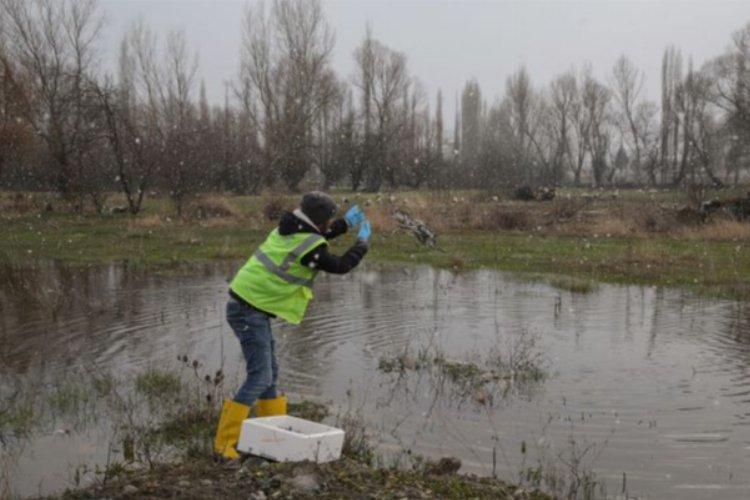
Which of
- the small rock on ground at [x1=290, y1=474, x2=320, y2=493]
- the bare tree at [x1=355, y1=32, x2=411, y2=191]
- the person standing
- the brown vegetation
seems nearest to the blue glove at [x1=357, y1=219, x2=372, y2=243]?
the person standing

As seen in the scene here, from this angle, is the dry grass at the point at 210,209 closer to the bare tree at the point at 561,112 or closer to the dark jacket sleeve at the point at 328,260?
the dark jacket sleeve at the point at 328,260

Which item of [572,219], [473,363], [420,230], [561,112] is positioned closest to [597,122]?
[561,112]

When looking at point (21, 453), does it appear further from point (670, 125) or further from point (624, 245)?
point (670, 125)

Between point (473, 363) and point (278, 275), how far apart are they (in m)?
3.94

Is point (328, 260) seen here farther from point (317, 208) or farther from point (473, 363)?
point (473, 363)

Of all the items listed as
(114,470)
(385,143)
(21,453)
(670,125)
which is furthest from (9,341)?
(670,125)

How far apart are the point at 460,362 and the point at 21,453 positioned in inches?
185

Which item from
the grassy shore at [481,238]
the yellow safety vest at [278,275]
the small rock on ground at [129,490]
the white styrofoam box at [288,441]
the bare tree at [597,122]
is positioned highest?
the bare tree at [597,122]

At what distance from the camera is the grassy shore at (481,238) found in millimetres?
19188

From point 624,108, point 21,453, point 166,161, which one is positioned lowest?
point 21,453

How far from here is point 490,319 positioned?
1303 cm

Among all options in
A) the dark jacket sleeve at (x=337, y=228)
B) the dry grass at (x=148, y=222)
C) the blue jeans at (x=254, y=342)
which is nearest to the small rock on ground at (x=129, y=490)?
the blue jeans at (x=254, y=342)

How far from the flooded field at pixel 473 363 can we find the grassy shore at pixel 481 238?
9.89 ft

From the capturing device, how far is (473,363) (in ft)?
32.1
